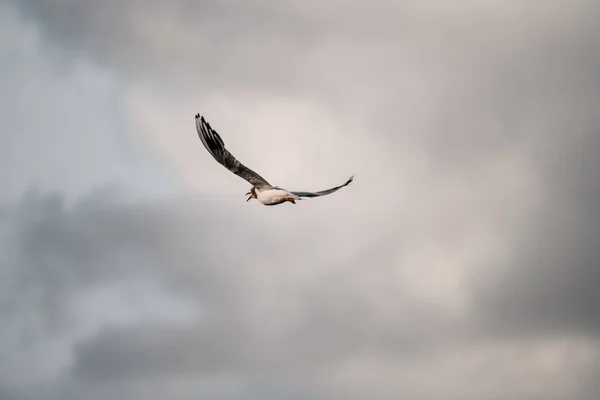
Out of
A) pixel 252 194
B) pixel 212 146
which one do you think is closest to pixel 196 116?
pixel 212 146

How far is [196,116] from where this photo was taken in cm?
9981

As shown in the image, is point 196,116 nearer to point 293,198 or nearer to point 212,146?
point 212,146

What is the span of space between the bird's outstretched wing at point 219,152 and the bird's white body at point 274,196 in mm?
796

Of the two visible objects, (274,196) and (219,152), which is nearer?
(219,152)

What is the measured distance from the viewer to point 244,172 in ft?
→ 341

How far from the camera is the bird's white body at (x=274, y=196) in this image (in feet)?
335

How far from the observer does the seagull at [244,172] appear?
A: 10062 cm

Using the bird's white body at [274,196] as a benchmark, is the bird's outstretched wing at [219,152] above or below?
above

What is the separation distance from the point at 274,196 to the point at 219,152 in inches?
243

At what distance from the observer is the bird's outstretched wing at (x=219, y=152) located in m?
100

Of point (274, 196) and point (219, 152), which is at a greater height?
point (219, 152)

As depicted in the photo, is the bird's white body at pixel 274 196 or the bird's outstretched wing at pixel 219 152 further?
the bird's white body at pixel 274 196

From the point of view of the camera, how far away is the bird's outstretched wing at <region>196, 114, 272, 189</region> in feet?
330

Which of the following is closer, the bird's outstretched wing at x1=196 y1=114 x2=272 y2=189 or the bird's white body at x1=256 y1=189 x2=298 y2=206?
the bird's outstretched wing at x1=196 y1=114 x2=272 y2=189
